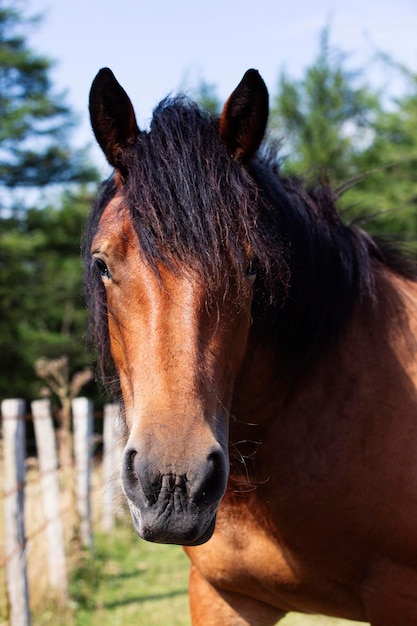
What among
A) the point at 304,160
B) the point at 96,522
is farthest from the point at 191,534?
the point at 304,160

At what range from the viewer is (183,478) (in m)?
1.98

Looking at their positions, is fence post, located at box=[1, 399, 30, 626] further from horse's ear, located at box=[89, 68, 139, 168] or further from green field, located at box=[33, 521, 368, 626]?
horse's ear, located at box=[89, 68, 139, 168]

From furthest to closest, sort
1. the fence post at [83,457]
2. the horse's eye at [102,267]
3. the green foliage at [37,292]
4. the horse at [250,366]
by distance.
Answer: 1. the green foliage at [37,292]
2. the fence post at [83,457]
3. the horse's eye at [102,267]
4. the horse at [250,366]

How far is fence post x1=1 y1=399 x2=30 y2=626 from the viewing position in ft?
15.2

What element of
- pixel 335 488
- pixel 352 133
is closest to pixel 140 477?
pixel 335 488

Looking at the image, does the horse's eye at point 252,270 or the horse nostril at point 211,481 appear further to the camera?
the horse's eye at point 252,270

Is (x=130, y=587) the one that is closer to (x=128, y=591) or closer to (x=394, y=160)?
(x=128, y=591)

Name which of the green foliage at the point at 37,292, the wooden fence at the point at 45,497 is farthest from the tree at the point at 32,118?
the wooden fence at the point at 45,497

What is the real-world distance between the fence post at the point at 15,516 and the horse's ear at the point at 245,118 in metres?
2.76

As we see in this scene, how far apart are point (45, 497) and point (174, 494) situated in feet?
15.5

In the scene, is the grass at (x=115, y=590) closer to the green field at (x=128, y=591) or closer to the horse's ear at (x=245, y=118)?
the green field at (x=128, y=591)

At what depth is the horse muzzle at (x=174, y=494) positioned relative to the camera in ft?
6.50

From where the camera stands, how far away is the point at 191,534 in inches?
79.5

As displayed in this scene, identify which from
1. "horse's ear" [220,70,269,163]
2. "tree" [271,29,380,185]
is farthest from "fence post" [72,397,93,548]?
"tree" [271,29,380,185]
